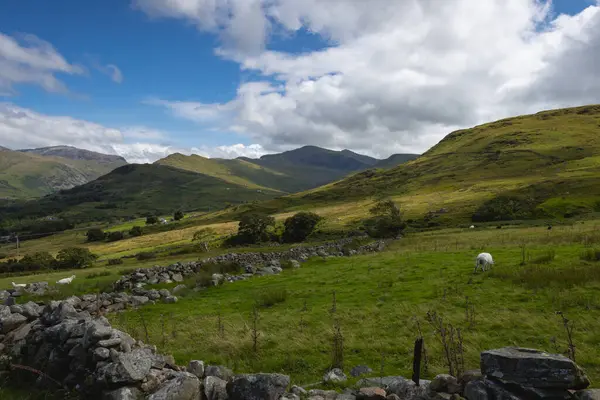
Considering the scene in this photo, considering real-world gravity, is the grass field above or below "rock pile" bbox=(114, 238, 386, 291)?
above

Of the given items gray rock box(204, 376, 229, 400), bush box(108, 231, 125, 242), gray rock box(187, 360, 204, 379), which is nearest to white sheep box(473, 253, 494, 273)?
gray rock box(187, 360, 204, 379)

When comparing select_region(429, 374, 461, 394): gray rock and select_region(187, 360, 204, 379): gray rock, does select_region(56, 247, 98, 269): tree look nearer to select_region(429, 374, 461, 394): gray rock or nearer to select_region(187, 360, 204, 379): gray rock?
select_region(187, 360, 204, 379): gray rock

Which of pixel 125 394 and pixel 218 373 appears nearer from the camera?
pixel 125 394

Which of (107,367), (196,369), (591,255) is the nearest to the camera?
(107,367)

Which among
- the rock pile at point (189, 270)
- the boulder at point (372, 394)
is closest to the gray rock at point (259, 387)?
the boulder at point (372, 394)

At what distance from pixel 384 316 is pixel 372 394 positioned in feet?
30.0

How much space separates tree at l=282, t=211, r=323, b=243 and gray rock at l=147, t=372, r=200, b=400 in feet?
243

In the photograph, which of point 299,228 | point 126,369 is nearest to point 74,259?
point 299,228

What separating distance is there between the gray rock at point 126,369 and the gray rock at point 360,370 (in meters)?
6.05

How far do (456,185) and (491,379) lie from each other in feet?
547

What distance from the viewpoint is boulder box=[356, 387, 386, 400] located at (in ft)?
29.8

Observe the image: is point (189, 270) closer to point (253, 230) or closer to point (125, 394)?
point (125, 394)

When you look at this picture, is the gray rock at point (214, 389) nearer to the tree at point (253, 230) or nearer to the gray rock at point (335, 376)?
the gray rock at point (335, 376)

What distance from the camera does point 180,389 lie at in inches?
373
